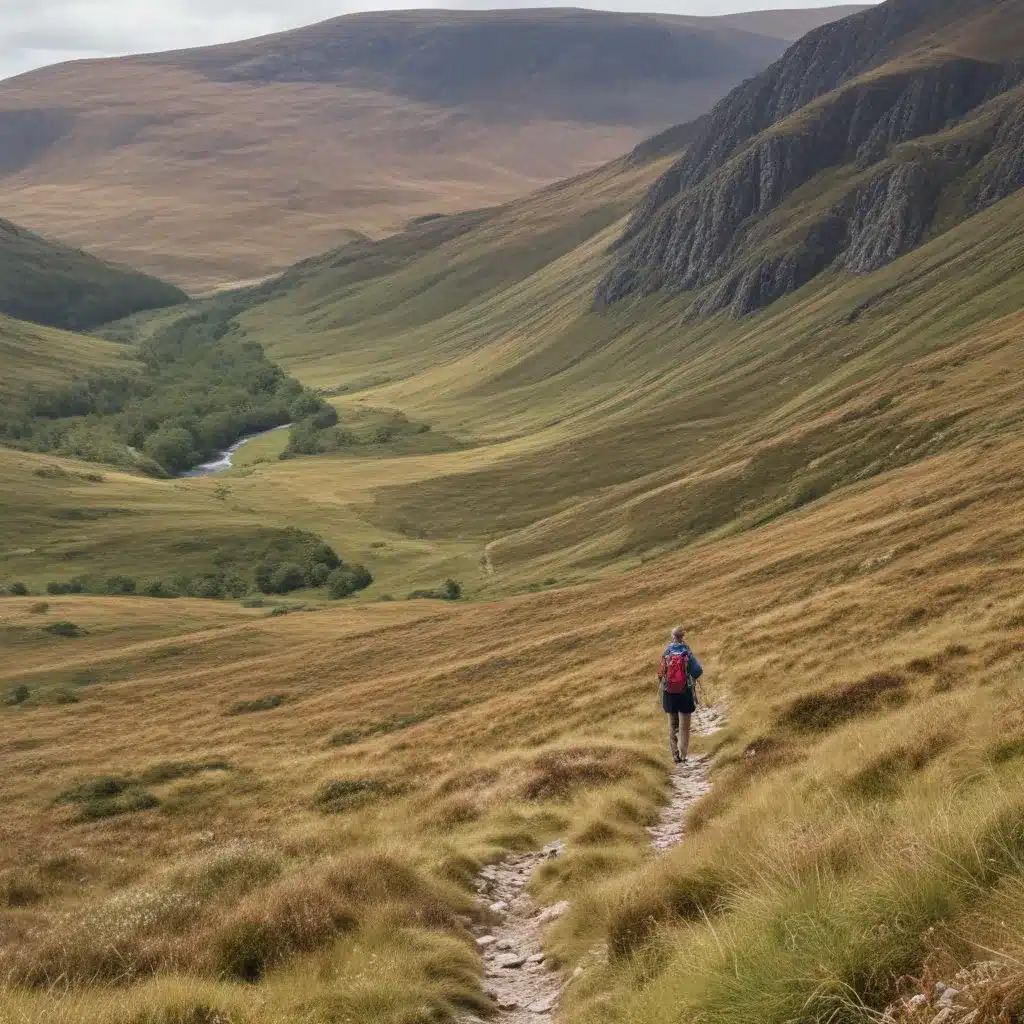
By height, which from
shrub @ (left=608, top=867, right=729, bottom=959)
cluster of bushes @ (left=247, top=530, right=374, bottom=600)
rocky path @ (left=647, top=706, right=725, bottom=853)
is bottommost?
cluster of bushes @ (left=247, top=530, right=374, bottom=600)

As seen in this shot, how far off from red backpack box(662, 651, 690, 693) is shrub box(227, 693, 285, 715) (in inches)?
1789

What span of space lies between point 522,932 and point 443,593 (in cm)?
10313

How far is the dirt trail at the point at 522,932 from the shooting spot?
41.8 feet

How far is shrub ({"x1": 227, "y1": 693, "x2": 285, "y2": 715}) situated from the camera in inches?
2628

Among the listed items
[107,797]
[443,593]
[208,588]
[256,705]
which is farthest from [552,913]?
[208,588]

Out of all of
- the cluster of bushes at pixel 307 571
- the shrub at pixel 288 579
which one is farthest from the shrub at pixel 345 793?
the shrub at pixel 288 579

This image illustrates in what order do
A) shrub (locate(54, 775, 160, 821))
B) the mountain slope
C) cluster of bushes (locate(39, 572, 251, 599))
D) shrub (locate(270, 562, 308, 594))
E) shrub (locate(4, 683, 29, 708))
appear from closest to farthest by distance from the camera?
the mountain slope < shrub (locate(54, 775, 160, 821)) < shrub (locate(4, 683, 29, 708)) < cluster of bushes (locate(39, 572, 251, 599)) < shrub (locate(270, 562, 308, 594))

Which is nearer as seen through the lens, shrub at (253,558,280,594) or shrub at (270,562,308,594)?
shrub at (270,562,308,594)

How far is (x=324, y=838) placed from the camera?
21078 mm

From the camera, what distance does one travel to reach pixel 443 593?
388 ft

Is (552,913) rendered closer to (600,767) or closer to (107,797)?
(600,767)

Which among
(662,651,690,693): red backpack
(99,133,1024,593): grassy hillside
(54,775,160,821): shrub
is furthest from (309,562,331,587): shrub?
(662,651,690,693): red backpack

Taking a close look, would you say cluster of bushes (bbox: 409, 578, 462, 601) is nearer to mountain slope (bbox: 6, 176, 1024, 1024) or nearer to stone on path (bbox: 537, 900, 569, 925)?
mountain slope (bbox: 6, 176, 1024, 1024)

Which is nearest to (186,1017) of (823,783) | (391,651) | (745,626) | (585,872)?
(585,872)
